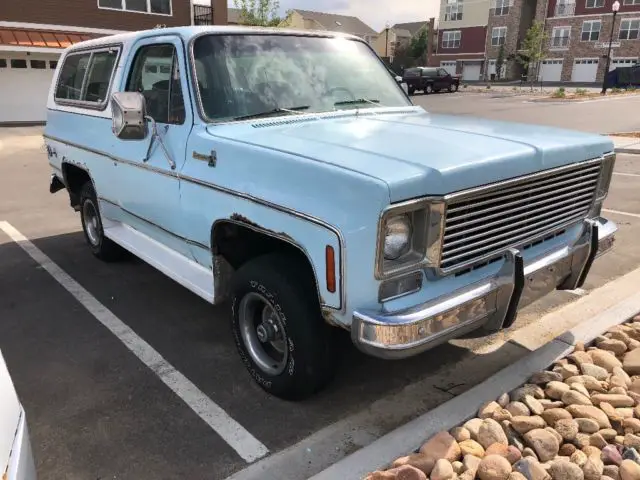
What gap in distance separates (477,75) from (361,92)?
209 ft

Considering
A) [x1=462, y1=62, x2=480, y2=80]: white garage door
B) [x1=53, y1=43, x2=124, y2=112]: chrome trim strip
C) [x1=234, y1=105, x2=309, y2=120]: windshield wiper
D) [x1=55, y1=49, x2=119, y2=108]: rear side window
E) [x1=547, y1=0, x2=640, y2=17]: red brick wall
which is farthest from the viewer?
[x1=462, y1=62, x2=480, y2=80]: white garage door

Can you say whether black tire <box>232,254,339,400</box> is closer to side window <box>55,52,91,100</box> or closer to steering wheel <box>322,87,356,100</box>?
steering wheel <box>322,87,356,100</box>

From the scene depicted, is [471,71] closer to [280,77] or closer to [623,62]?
[623,62]

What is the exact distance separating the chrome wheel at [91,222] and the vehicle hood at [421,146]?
279 cm

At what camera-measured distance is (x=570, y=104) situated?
1087 inches

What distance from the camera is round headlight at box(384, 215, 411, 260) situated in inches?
101

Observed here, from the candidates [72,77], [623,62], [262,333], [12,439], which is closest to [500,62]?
[623,62]

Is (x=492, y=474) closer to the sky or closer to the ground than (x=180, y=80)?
closer to the ground

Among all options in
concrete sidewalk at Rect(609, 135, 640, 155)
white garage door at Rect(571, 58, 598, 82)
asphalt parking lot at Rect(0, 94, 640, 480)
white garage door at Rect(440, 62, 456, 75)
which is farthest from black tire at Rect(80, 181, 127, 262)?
white garage door at Rect(440, 62, 456, 75)

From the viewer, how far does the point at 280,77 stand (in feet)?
12.8

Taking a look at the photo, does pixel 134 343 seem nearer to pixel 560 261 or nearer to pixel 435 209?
pixel 435 209

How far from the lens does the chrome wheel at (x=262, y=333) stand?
327 centimetres

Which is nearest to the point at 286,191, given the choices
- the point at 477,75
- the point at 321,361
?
the point at 321,361

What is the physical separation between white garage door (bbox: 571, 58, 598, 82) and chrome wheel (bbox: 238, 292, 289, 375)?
59.7 m
